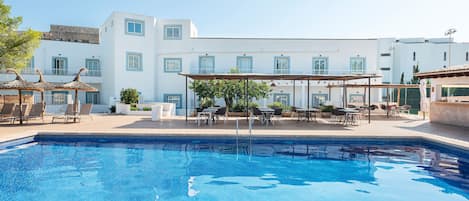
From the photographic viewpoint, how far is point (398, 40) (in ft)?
122

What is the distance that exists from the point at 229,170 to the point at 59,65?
21.5 meters

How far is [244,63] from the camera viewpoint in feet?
70.9

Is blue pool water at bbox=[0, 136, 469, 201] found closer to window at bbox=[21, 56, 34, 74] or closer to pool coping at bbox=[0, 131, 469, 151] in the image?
pool coping at bbox=[0, 131, 469, 151]

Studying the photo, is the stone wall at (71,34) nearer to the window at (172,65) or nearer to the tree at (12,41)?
the window at (172,65)

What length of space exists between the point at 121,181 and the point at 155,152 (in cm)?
218

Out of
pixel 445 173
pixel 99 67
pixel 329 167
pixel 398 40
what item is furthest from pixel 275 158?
pixel 398 40

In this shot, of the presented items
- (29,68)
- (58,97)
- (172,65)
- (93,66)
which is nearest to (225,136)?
(172,65)

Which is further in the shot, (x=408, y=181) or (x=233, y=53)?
(x=233, y=53)

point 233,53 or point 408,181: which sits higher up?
point 233,53

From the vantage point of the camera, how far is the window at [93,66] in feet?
74.6

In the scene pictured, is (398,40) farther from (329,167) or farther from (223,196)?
(223,196)

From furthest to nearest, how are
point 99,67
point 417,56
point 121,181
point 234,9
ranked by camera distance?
1. point 417,56
2. point 99,67
3. point 234,9
4. point 121,181

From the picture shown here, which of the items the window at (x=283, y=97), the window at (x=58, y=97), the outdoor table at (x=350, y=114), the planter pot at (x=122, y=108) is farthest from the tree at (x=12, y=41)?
the window at (x=283, y=97)

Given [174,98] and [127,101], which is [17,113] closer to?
[127,101]
